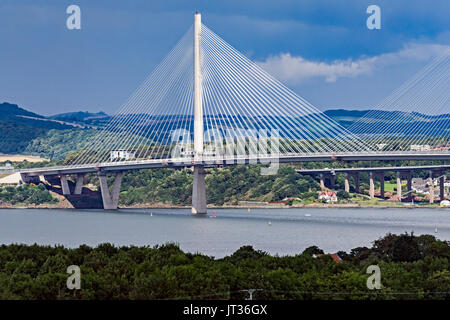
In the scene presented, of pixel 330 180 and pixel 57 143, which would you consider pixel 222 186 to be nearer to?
pixel 330 180

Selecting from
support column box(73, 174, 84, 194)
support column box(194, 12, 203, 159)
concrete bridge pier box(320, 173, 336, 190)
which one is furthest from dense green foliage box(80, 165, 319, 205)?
support column box(194, 12, 203, 159)

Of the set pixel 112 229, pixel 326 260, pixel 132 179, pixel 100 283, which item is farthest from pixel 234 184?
pixel 100 283

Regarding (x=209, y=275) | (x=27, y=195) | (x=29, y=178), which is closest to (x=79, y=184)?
(x=29, y=178)

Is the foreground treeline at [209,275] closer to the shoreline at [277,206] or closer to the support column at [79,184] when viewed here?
the support column at [79,184]

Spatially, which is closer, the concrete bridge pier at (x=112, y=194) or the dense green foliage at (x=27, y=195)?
the concrete bridge pier at (x=112, y=194)

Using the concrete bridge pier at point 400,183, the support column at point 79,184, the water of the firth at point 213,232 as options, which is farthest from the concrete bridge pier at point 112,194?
the concrete bridge pier at point 400,183

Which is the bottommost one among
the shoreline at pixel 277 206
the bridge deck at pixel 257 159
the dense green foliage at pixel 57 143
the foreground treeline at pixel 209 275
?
the shoreline at pixel 277 206
